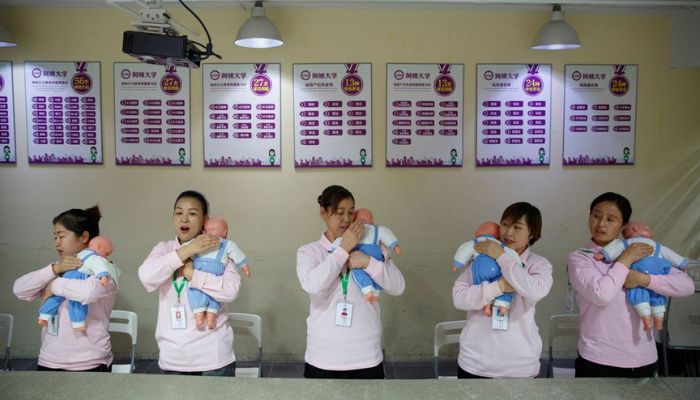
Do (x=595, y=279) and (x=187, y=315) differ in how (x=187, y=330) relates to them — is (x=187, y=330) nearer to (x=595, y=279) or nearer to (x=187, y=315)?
(x=187, y=315)

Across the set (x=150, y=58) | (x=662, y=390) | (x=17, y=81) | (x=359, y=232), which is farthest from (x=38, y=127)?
(x=662, y=390)

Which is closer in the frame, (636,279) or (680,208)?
(636,279)

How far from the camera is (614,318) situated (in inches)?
101

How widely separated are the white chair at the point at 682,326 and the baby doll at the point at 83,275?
3.28 meters

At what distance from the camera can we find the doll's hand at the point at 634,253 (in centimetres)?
250

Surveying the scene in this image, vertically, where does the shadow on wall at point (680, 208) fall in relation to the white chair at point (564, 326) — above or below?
above

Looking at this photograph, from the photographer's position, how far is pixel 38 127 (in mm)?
4328

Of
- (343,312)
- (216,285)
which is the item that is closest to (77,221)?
(216,285)

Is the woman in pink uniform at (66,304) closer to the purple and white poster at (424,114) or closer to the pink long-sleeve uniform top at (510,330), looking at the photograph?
the pink long-sleeve uniform top at (510,330)

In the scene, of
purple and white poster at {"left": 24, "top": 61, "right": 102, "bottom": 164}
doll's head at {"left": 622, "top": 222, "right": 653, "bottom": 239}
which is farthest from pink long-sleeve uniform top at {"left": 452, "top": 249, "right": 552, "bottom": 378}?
purple and white poster at {"left": 24, "top": 61, "right": 102, "bottom": 164}

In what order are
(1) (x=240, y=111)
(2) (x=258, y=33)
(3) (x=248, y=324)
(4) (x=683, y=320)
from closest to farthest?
(3) (x=248, y=324) → (4) (x=683, y=320) → (2) (x=258, y=33) → (1) (x=240, y=111)

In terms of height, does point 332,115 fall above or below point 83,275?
above

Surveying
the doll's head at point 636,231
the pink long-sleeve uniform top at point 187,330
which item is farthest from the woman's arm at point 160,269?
the doll's head at point 636,231

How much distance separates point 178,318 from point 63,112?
276cm
